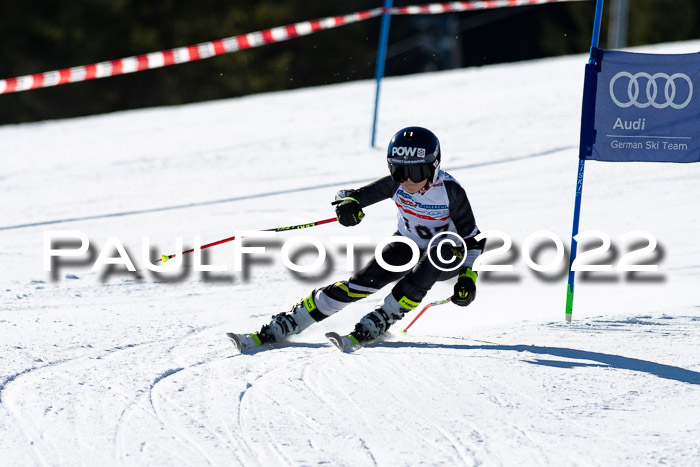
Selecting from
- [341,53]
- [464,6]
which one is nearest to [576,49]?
[341,53]

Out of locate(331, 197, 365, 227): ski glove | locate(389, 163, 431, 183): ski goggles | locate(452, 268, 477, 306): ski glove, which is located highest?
locate(389, 163, 431, 183): ski goggles

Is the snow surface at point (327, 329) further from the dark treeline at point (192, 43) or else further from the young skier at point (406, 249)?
the dark treeline at point (192, 43)

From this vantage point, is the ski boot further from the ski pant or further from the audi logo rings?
the audi logo rings

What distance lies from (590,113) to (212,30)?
1074 inches

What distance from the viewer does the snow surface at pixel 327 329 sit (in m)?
4.15

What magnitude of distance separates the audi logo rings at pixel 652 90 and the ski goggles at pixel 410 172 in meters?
1.23

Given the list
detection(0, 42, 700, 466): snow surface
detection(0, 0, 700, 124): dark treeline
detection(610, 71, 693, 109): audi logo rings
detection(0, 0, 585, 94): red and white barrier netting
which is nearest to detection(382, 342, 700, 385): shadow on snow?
detection(0, 42, 700, 466): snow surface

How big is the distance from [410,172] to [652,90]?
148 cm

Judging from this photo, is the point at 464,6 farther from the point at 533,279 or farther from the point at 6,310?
the point at 6,310

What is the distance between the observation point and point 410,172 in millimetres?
5406

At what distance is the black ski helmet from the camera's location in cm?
536

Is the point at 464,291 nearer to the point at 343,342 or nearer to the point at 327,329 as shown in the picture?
the point at 343,342

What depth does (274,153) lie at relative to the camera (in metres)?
12.5

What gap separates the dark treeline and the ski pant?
25.0 m
